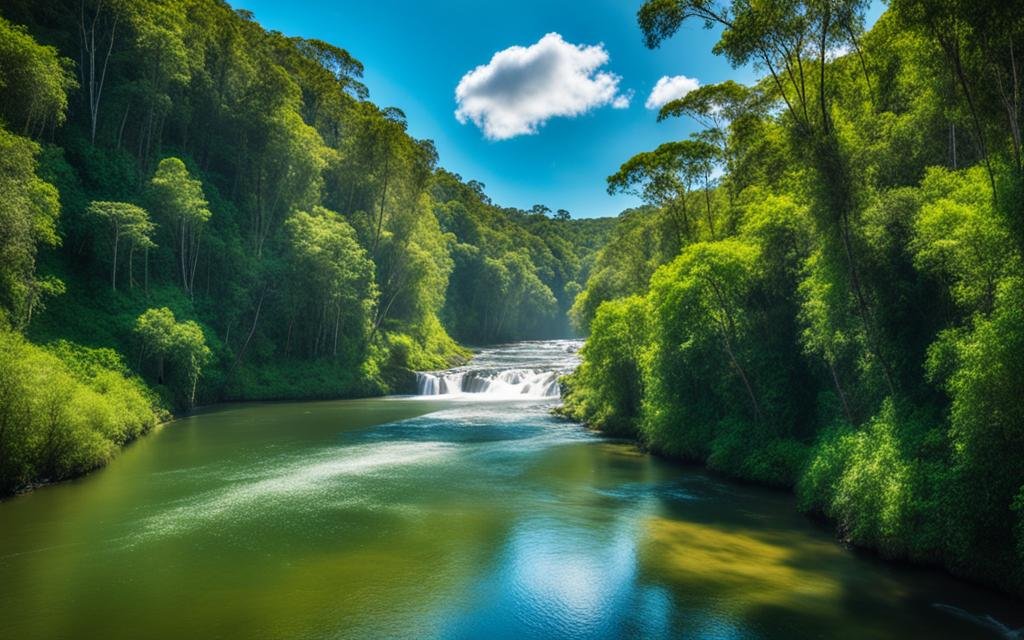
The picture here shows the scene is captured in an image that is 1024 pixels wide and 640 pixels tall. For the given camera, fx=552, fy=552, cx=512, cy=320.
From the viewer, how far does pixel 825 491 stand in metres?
16.2

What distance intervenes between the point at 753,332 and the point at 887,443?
26.2ft

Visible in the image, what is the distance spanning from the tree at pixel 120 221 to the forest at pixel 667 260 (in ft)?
0.54

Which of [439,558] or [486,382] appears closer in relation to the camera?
[439,558]

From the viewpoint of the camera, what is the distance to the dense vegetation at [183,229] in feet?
78.7

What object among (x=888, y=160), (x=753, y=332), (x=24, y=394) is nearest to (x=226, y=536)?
(x=24, y=394)

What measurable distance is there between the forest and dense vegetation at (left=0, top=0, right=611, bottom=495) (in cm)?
21

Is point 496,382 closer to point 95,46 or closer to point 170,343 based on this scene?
point 170,343

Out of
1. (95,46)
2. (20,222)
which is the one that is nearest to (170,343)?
(20,222)

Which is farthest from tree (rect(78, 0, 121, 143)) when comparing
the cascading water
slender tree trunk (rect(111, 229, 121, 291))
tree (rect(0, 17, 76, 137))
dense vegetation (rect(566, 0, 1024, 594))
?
dense vegetation (rect(566, 0, 1024, 594))

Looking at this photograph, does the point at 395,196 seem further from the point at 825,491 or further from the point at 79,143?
the point at 825,491

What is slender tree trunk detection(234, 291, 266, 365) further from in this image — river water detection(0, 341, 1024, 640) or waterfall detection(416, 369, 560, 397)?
river water detection(0, 341, 1024, 640)

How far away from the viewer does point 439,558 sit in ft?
47.2

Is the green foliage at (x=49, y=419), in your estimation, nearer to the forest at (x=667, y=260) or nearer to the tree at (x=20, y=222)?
the forest at (x=667, y=260)

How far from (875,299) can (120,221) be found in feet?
128
